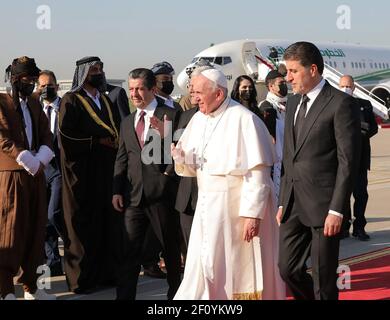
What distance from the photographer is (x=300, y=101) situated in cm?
565

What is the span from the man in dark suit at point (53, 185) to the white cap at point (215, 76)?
3.15 meters

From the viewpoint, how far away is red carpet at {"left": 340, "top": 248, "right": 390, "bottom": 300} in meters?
7.02

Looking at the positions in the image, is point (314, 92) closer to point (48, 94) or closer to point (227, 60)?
point (48, 94)

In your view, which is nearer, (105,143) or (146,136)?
(146,136)

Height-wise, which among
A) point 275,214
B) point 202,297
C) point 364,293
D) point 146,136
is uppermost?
point 146,136

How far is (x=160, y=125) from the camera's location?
672 centimetres

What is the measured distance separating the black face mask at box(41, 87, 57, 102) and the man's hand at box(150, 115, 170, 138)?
8.14ft

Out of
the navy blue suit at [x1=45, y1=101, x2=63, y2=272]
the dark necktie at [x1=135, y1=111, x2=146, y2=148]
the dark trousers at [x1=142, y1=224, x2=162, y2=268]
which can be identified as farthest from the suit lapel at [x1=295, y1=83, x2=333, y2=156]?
the navy blue suit at [x1=45, y1=101, x2=63, y2=272]

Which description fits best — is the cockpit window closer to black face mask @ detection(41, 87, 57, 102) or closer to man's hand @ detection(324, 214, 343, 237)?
black face mask @ detection(41, 87, 57, 102)

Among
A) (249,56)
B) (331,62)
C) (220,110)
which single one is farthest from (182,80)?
(220,110)

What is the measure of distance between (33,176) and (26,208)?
29cm

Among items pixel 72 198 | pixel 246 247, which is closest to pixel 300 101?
pixel 246 247
